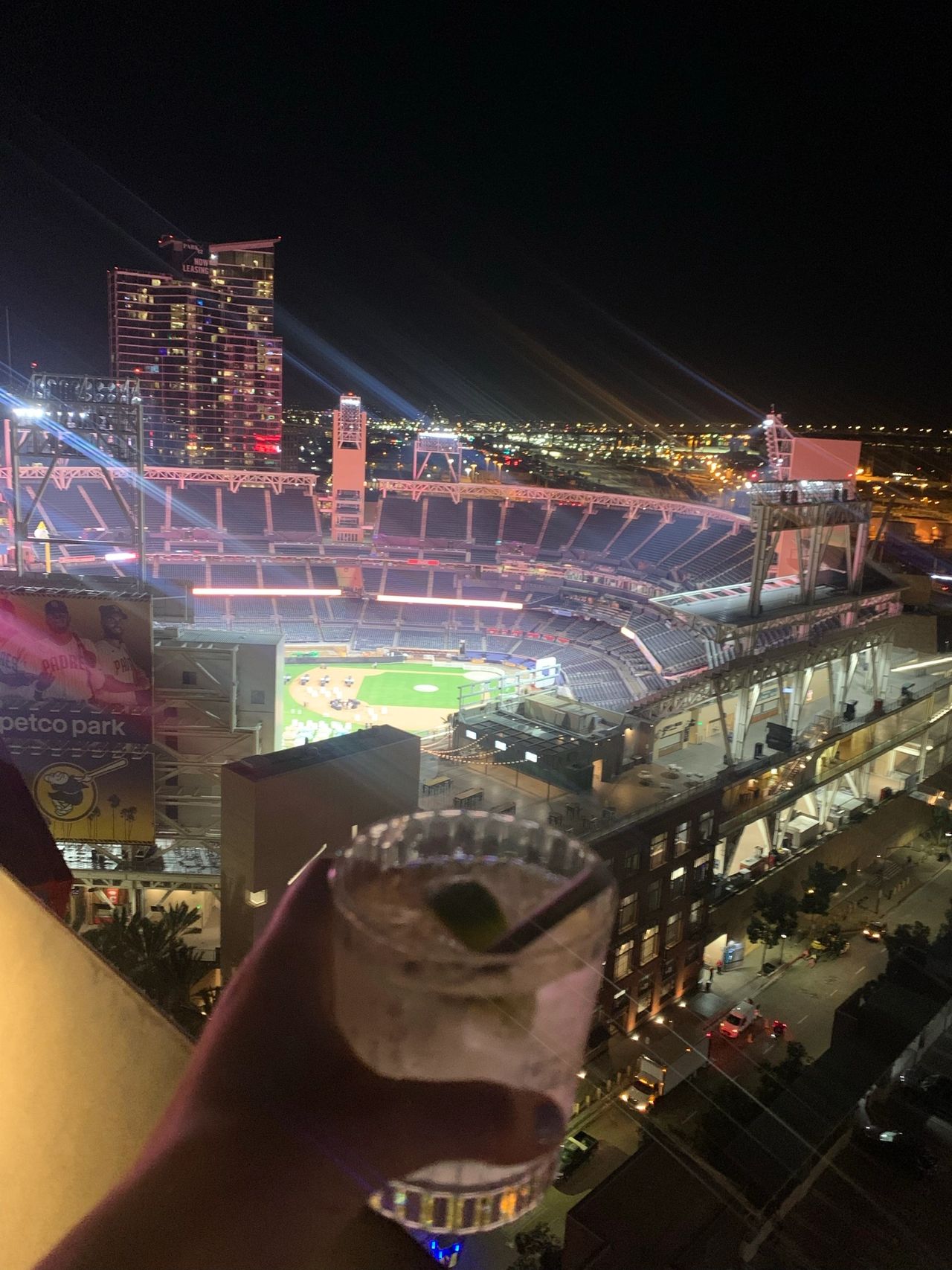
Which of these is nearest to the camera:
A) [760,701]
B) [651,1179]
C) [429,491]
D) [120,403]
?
[651,1179]

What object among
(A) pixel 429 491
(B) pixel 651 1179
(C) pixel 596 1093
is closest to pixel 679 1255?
(B) pixel 651 1179

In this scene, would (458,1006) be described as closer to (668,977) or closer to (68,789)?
(68,789)

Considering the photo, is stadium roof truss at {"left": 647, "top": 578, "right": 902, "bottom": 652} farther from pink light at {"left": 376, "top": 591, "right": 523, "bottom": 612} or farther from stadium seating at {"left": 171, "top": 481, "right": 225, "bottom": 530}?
stadium seating at {"left": 171, "top": 481, "right": 225, "bottom": 530}

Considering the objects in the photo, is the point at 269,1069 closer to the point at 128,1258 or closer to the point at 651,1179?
the point at 128,1258

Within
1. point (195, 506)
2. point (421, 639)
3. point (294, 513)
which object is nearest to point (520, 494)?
point (294, 513)

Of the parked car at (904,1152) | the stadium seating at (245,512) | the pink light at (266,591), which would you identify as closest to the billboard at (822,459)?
the pink light at (266,591)

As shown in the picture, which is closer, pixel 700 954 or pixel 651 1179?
pixel 651 1179

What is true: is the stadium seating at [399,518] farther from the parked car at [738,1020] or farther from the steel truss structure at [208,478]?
the parked car at [738,1020]

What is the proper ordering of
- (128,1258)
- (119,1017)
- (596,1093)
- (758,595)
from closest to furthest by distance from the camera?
1. (128,1258)
2. (119,1017)
3. (596,1093)
4. (758,595)

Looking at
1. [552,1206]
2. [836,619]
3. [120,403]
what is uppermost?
[120,403]
